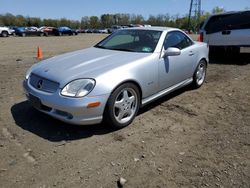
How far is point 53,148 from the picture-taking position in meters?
3.80

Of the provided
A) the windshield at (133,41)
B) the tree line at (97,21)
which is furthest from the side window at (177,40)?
the tree line at (97,21)

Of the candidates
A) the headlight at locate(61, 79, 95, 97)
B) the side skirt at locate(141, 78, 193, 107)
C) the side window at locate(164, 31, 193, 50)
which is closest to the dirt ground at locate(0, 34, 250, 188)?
the side skirt at locate(141, 78, 193, 107)

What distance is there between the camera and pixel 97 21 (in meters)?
113

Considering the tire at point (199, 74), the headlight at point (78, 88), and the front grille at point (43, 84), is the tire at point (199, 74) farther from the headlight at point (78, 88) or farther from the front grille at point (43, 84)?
the front grille at point (43, 84)

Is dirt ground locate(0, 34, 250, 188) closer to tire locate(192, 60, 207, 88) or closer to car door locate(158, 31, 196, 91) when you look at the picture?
car door locate(158, 31, 196, 91)

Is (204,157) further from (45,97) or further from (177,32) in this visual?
(177,32)

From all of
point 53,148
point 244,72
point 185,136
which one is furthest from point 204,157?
point 244,72

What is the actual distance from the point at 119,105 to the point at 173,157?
1.13m

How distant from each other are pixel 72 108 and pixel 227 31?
279 inches

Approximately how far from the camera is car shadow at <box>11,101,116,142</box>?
4.14 metres

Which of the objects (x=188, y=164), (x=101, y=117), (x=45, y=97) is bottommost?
(x=188, y=164)

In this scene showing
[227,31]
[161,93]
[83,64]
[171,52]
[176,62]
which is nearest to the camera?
[83,64]

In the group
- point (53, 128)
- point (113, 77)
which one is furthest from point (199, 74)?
point (53, 128)

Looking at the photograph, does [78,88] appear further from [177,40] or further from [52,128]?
[177,40]
